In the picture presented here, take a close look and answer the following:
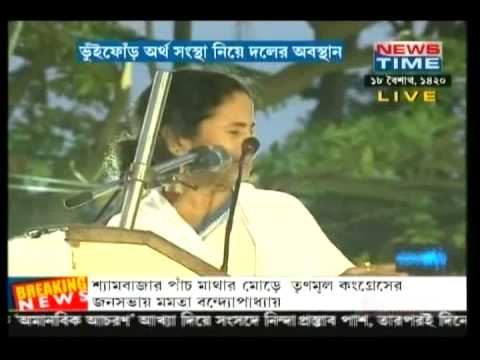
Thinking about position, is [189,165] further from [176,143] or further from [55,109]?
[55,109]

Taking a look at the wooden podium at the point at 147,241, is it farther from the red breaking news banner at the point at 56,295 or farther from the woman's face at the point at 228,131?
the woman's face at the point at 228,131

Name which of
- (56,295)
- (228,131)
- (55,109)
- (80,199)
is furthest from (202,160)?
(56,295)

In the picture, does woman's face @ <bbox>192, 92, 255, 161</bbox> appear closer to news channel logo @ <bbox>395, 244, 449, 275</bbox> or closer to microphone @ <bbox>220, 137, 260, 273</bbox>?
microphone @ <bbox>220, 137, 260, 273</bbox>

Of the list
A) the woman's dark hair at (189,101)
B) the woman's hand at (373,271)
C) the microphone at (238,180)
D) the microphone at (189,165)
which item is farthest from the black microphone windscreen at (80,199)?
the woman's hand at (373,271)

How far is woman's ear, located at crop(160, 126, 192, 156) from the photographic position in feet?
14.8

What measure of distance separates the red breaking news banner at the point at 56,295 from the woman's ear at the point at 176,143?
30.1 inches

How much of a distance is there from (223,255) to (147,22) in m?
1.22

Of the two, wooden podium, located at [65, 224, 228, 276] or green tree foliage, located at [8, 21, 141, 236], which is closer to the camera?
wooden podium, located at [65, 224, 228, 276]

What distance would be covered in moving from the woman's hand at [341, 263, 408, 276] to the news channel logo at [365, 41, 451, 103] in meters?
0.82

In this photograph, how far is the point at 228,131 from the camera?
4508mm

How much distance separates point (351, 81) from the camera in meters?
4.50

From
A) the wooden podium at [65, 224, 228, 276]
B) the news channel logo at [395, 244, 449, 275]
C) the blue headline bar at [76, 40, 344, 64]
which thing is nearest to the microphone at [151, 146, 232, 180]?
the wooden podium at [65, 224, 228, 276]
